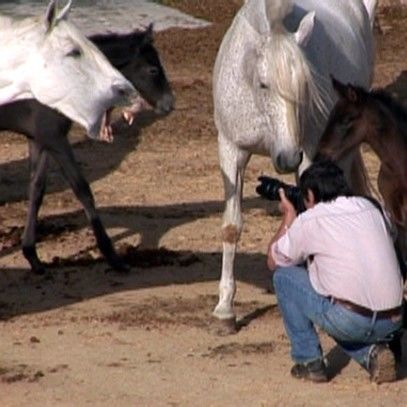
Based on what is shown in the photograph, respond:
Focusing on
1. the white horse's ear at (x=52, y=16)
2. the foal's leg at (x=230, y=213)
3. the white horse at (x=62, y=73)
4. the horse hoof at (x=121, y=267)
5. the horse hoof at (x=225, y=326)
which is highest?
the white horse's ear at (x=52, y=16)

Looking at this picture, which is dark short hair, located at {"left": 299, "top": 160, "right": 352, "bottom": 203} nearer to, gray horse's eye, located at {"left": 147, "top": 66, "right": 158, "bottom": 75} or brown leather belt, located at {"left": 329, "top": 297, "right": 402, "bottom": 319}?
brown leather belt, located at {"left": 329, "top": 297, "right": 402, "bottom": 319}

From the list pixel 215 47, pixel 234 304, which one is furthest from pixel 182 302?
pixel 215 47

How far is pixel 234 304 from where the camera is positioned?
10.3 m

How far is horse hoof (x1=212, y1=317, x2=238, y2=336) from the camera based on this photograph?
9.68 m

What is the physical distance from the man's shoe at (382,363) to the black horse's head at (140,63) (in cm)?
436

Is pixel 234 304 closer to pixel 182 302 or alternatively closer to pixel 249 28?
pixel 182 302

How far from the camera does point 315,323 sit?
8.61 m

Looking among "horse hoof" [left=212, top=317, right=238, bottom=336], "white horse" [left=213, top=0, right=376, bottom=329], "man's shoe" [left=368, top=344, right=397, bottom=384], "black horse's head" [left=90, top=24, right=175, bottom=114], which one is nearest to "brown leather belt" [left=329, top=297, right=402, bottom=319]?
"man's shoe" [left=368, top=344, right=397, bottom=384]

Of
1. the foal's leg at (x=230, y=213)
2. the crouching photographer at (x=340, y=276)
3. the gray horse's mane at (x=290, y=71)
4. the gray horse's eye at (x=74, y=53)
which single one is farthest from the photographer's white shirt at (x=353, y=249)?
the gray horse's eye at (x=74, y=53)

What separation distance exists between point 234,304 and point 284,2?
1.83m

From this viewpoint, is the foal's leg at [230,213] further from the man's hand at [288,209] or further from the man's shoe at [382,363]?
the man's shoe at [382,363]

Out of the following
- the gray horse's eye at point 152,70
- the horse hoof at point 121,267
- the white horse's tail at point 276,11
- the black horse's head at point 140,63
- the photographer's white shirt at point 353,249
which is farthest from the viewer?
the gray horse's eye at point 152,70

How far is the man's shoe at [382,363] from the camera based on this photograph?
335 inches

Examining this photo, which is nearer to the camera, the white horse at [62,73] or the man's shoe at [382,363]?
the man's shoe at [382,363]
